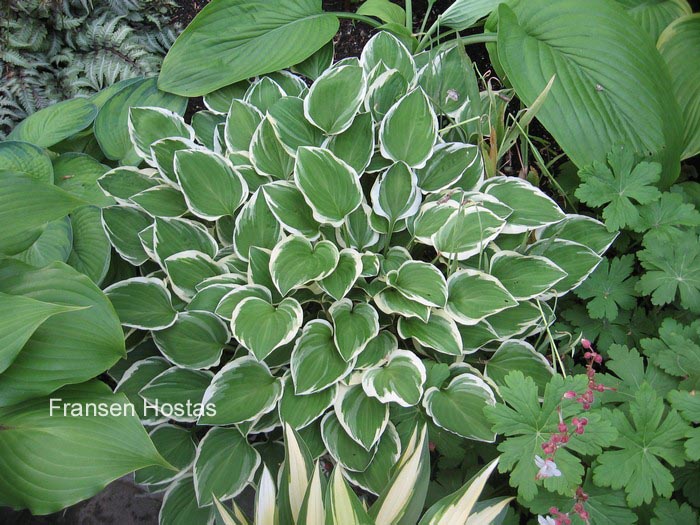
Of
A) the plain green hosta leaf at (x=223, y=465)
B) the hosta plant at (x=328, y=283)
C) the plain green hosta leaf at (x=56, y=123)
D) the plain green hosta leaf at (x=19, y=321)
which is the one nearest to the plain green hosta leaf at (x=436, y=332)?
the hosta plant at (x=328, y=283)

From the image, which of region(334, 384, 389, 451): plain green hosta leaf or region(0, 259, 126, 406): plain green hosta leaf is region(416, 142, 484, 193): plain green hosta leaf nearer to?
region(334, 384, 389, 451): plain green hosta leaf

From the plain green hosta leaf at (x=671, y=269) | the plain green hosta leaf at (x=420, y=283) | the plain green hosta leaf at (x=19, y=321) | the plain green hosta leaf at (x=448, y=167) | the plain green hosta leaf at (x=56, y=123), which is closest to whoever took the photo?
the plain green hosta leaf at (x=19, y=321)

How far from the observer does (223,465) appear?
1.30 meters

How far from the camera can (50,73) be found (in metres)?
1.98

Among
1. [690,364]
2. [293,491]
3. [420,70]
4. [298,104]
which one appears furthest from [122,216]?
[690,364]

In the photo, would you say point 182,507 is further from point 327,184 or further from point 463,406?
point 327,184

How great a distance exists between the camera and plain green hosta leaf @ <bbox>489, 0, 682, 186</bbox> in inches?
60.6

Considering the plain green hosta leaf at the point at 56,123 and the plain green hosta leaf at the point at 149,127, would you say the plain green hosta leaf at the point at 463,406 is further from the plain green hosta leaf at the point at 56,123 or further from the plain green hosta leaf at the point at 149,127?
the plain green hosta leaf at the point at 56,123

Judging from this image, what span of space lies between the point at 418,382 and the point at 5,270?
0.88 metres

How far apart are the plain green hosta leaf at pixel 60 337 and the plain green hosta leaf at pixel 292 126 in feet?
1.91

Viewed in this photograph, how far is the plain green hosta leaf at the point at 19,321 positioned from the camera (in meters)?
1.02

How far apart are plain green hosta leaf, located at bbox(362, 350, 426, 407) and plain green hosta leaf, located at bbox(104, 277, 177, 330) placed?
469 mm

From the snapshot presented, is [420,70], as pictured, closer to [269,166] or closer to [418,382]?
[269,166]

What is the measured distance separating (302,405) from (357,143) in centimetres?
66
